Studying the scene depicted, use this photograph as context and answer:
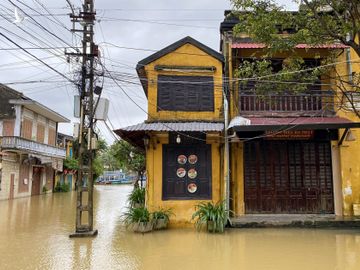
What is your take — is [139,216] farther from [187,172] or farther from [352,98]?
[352,98]

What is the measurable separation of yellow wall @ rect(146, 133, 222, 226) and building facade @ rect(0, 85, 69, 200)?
15.1 m

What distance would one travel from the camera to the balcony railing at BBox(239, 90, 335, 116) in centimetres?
1230

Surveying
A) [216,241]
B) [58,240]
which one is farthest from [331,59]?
[58,240]

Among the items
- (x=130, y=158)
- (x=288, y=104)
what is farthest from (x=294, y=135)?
(x=130, y=158)

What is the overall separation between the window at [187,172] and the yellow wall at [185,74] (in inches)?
40.7

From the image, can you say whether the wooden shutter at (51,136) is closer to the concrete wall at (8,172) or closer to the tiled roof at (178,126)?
the concrete wall at (8,172)

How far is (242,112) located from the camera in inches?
486

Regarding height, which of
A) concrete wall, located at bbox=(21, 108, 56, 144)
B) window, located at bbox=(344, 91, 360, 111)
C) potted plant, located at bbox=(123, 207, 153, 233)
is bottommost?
potted plant, located at bbox=(123, 207, 153, 233)

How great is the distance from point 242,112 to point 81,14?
601 cm

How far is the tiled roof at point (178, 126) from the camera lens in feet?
35.6

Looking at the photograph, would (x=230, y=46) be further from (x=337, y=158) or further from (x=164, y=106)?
(x=337, y=158)

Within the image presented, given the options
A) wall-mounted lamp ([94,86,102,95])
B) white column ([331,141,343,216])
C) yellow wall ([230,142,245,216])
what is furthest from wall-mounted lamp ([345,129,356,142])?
wall-mounted lamp ([94,86,102,95])

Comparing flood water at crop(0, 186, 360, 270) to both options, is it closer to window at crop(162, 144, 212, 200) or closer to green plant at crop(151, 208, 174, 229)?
green plant at crop(151, 208, 174, 229)

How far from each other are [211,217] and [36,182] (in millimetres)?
22697
